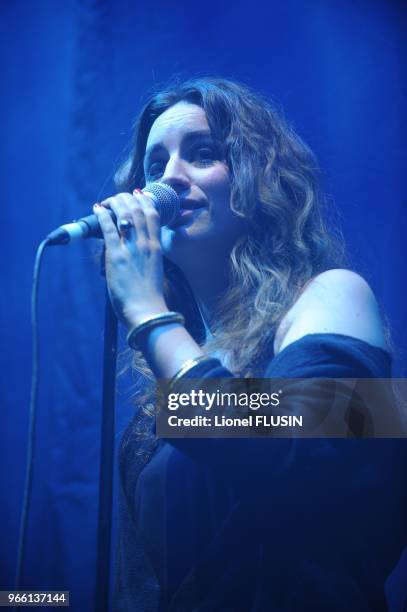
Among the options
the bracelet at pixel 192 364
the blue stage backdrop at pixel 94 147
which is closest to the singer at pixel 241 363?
the bracelet at pixel 192 364

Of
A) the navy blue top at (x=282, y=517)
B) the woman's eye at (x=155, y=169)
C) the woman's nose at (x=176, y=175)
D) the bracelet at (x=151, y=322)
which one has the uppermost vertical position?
the woman's eye at (x=155, y=169)

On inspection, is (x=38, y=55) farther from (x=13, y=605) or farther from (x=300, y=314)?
(x=13, y=605)

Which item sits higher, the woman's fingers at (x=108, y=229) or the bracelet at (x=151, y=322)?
the woman's fingers at (x=108, y=229)

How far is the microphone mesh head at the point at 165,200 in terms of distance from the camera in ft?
3.35

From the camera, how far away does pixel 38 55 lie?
4.64 feet

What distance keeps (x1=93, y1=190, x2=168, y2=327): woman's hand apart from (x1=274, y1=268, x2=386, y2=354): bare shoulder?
19 cm

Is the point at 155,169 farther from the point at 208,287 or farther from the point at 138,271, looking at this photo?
the point at 138,271

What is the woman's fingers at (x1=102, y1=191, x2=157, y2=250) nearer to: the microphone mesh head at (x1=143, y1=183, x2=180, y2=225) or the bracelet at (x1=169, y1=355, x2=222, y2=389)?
the microphone mesh head at (x1=143, y1=183, x2=180, y2=225)

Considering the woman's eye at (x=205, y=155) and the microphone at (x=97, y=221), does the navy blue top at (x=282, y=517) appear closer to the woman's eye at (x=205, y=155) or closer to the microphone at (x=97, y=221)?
the microphone at (x=97, y=221)

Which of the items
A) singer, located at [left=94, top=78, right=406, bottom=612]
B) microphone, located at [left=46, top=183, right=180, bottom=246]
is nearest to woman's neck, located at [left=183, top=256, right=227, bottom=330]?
singer, located at [left=94, top=78, right=406, bottom=612]

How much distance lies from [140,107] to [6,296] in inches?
18.2

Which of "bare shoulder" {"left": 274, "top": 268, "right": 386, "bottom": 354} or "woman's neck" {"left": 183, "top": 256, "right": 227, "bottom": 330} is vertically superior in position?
"woman's neck" {"left": 183, "top": 256, "right": 227, "bottom": 330}

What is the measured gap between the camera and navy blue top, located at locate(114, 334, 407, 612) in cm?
89

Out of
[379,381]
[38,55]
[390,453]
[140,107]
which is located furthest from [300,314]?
[38,55]
